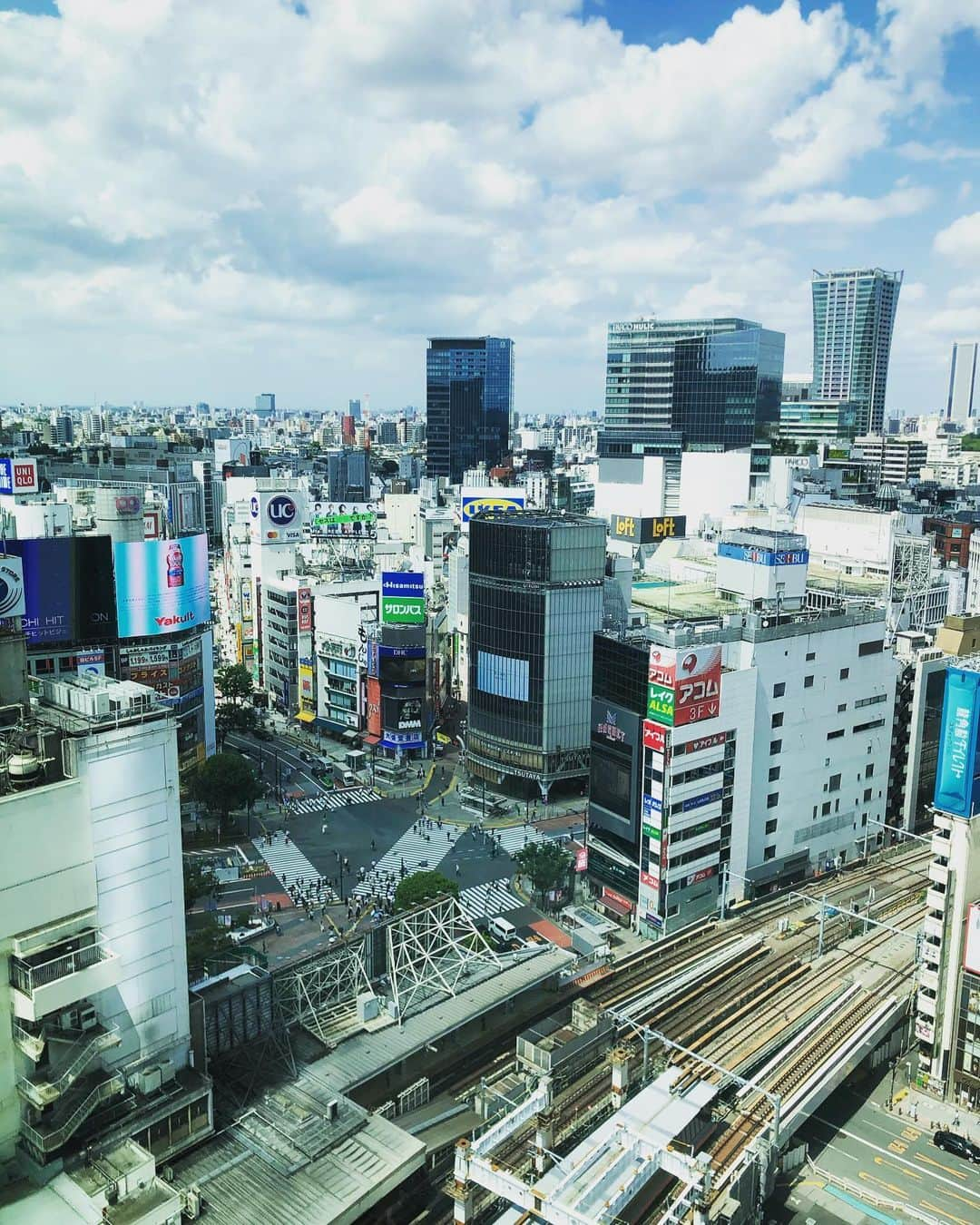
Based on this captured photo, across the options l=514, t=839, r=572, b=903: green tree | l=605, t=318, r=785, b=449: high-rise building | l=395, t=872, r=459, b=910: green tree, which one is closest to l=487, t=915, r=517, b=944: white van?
l=395, t=872, r=459, b=910: green tree

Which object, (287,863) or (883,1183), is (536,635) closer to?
(287,863)

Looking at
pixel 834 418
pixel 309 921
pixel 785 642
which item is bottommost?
pixel 309 921

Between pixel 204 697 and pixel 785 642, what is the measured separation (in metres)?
38.2

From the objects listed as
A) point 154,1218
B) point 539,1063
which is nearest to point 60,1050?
point 154,1218

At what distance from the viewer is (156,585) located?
61.3 m

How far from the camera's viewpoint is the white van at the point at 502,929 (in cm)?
4560

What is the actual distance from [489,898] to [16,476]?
49762 mm

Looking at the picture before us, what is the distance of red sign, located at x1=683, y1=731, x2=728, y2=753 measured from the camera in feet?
145

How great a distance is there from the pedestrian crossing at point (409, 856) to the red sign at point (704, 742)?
62.6 ft

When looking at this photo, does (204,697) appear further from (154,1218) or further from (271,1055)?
(154,1218)

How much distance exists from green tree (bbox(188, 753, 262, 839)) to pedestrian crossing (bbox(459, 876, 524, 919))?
49.0 ft

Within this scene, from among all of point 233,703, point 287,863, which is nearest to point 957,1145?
point 287,863

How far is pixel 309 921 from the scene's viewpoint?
5006 cm

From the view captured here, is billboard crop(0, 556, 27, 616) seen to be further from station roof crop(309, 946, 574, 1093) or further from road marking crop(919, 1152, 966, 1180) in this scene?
road marking crop(919, 1152, 966, 1180)
